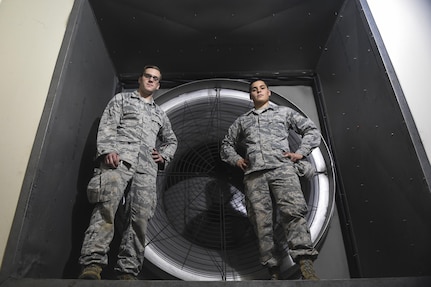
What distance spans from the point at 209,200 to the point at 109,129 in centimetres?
89

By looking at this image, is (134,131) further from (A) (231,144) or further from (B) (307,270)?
(B) (307,270)

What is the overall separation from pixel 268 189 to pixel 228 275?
60 centimetres

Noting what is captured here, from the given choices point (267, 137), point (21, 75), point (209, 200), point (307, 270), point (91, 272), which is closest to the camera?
point (91, 272)

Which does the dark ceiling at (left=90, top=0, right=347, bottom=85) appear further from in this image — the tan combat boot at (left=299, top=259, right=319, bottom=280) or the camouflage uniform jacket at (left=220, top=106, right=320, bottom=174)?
the tan combat boot at (left=299, top=259, right=319, bottom=280)

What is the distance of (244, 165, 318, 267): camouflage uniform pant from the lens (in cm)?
194

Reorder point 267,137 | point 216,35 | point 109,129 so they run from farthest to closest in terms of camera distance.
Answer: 1. point 216,35
2. point 267,137
3. point 109,129

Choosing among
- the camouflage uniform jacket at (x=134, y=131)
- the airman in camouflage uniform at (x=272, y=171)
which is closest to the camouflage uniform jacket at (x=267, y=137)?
the airman in camouflage uniform at (x=272, y=171)

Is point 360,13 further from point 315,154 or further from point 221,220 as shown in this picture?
point 221,220

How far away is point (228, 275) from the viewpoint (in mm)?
2258

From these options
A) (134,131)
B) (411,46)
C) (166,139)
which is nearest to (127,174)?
(134,131)

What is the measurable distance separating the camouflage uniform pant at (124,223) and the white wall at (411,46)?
4.87 feet

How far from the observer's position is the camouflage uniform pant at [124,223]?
1.81 metres

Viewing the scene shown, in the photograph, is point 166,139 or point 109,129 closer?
point 109,129

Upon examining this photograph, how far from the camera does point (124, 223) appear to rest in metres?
2.06
